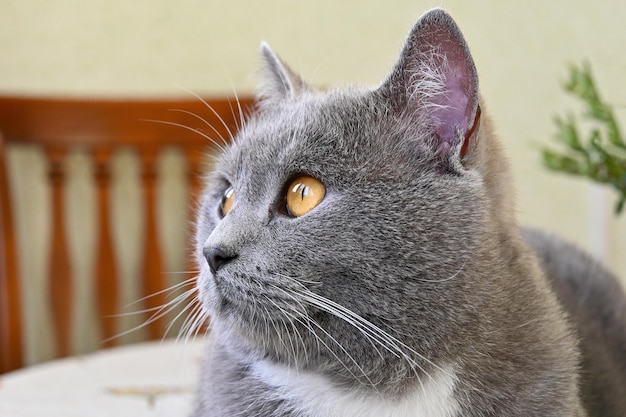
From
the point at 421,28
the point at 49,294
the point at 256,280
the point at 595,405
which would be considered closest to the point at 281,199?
the point at 256,280

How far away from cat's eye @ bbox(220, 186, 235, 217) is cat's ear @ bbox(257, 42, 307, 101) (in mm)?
130

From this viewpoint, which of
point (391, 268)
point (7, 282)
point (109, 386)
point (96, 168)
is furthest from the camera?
point (96, 168)

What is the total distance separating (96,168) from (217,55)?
1.16ft

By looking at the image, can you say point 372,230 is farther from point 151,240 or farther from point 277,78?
point 151,240

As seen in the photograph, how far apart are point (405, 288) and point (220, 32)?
115cm

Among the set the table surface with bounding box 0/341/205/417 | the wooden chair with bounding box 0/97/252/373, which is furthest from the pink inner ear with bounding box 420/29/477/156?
the wooden chair with bounding box 0/97/252/373

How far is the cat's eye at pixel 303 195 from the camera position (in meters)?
0.60

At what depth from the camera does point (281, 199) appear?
62cm

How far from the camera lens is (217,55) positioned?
1.60 meters

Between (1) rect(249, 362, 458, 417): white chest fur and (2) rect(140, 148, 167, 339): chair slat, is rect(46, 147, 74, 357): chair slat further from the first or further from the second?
(1) rect(249, 362, 458, 417): white chest fur

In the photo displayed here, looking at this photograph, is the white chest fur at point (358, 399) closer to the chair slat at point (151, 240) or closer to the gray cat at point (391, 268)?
the gray cat at point (391, 268)

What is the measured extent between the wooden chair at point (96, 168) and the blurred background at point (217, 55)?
0.06 metres

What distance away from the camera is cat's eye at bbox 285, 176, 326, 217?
23.6 inches

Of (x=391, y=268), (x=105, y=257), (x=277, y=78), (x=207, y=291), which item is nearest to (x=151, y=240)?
(x=105, y=257)
